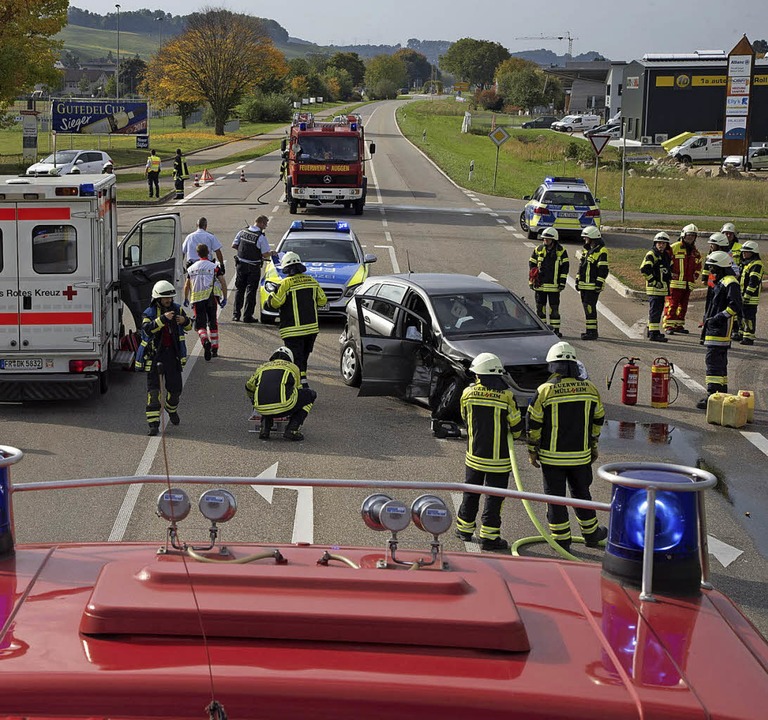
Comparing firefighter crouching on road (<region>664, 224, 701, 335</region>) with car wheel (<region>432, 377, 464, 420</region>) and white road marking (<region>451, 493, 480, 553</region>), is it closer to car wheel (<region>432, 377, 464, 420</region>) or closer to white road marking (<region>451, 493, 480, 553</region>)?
car wheel (<region>432, 377, 464, 420</region>)

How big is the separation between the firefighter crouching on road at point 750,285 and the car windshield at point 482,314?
552 cm

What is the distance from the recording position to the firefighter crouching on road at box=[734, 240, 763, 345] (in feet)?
60.1

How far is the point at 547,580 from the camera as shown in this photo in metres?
3.83

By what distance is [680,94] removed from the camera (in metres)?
81.2

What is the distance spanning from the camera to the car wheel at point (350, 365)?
1512 centimetres

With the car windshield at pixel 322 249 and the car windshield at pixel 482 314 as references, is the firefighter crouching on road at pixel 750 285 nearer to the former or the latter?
the car windshield at pixel 482 314

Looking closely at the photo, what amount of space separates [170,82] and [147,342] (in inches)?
2908

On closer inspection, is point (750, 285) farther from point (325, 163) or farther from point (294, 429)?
point (325, 163)

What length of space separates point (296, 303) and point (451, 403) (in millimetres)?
2391

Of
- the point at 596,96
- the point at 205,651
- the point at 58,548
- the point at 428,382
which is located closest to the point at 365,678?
the point at 205,651

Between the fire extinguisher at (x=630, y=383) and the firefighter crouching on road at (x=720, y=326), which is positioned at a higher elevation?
the firefighter crouching on road at (x=720, y=326)

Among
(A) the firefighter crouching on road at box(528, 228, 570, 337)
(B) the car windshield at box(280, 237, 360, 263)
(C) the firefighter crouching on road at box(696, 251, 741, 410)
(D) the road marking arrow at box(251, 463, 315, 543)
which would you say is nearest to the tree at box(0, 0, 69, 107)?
(B) the car windshield at box(280, 237, 360, 263)

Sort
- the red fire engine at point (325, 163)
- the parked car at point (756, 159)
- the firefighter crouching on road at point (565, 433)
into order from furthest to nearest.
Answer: the parked car at point (756, 159)
the red fire engine at point (325, 163)
the firefighter crouching on road at point (565, 433)

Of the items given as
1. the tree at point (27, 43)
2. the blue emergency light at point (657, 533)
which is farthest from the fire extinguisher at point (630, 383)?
the tree at point (27, 43)
